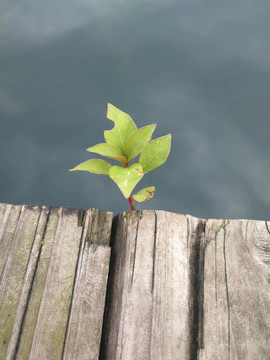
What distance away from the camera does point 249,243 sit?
1632mm

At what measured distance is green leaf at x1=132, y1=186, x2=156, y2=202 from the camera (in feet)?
5.65

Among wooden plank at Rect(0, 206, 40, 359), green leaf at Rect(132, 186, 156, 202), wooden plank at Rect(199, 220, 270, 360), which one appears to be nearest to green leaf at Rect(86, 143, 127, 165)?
green leaf at Rect(132, 186, 156, 202)

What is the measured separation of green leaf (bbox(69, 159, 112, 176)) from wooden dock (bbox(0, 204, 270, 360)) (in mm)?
188

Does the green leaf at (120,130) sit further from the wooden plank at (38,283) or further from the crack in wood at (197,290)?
the crack in wood at (197,290)

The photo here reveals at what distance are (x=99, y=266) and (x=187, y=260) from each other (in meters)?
0.38

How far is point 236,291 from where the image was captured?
59.7 inches

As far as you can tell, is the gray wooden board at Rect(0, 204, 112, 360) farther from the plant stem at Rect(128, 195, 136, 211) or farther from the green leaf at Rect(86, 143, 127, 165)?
the green leaf at Rect(86, 143, 127, 165)

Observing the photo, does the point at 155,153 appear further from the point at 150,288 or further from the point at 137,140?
the point at 150,288

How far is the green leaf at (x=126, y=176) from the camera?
1.56 metres

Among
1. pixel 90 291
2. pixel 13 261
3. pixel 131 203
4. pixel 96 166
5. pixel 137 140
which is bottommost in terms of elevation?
pixel 90 291

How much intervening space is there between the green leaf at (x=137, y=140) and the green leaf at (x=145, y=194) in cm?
17

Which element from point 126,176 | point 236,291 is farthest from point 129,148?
point 236,291

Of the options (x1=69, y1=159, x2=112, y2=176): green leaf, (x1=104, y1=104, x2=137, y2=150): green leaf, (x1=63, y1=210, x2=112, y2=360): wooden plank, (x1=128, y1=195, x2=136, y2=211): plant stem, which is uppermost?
(x1=104, y1=104, x2=137, y2=150): green leaf

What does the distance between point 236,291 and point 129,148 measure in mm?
795
